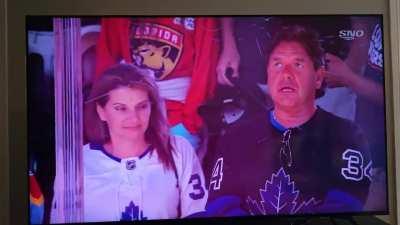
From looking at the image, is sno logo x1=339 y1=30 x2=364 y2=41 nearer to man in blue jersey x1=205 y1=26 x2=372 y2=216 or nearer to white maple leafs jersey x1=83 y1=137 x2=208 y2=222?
man in blue jersey x1=205 y1=26 x2=372 y2=216

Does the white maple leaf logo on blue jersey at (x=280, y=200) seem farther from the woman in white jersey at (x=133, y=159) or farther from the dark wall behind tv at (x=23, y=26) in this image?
the dark wall behind tv at (x=23, y=26)

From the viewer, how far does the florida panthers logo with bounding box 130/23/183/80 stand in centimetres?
208

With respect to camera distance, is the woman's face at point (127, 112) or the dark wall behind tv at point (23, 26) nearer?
the woman's face at point (127, 112)

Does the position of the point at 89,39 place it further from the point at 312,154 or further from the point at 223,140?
the point at 312,154

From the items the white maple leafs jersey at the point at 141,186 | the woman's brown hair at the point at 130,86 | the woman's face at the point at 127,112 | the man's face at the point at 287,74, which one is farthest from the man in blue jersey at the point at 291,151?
the woman's face at the point at 127,112

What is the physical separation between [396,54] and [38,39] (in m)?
1.60

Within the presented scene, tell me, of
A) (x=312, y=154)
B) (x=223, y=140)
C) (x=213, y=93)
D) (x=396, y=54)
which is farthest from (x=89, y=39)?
(x=396, y=54)

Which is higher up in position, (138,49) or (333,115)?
(138,49)

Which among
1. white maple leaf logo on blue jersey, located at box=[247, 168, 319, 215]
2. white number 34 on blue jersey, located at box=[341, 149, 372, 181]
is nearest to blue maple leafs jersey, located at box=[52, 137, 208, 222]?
white maple leaf logo on blue jersey, located at box=[247, 168, 319, 215]

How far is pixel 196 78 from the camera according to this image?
82.5 inches

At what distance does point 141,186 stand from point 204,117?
37cm

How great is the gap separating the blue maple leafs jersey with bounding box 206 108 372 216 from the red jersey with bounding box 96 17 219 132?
7.6 inches

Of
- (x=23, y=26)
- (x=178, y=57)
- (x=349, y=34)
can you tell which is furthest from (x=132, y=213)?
(x=349, y=34)

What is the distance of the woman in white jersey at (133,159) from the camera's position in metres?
2.05
